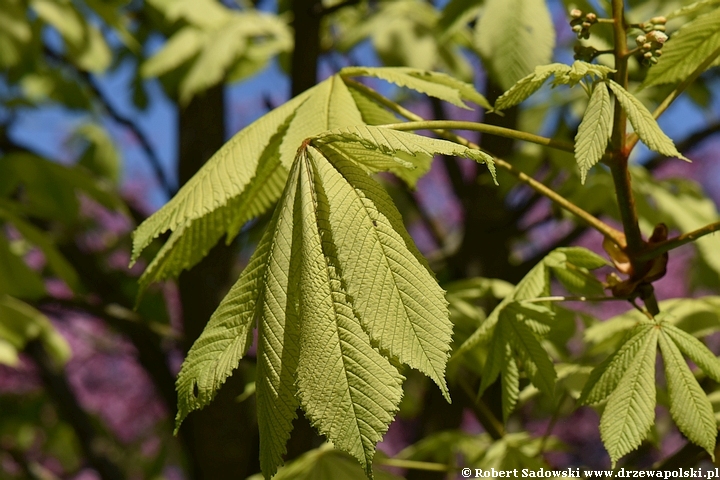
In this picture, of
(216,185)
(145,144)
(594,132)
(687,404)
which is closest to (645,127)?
(594,132)

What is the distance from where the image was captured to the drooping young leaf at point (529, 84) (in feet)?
1.91

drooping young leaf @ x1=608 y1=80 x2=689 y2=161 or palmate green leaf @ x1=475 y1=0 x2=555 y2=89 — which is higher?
palmate green leaf @ x1=475 y1=0 x2=555 y2=89

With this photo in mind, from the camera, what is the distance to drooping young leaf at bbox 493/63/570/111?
58 centimetres

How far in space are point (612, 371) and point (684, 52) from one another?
0.34 meters

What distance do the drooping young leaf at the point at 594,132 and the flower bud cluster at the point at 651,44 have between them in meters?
0.11

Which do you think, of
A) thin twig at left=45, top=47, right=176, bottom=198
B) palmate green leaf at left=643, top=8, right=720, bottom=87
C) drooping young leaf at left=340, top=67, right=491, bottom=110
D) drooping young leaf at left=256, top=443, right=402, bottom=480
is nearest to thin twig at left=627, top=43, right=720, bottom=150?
palmate green leaf at left=643, top=8, right=720, bottom=87

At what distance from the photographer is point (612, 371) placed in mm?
663

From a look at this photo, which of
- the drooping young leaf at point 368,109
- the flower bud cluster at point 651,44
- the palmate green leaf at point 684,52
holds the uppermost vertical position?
the drooping young leaf at point 368,109

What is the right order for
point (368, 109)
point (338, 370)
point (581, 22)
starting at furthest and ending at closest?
1. point (368, 109)
2. point (581, 22)
3. point (338, 370)

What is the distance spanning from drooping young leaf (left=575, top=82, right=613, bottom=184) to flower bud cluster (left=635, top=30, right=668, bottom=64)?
0.11 metres

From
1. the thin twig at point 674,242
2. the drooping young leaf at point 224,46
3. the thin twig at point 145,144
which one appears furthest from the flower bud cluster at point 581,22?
the thin twig at point 145,144

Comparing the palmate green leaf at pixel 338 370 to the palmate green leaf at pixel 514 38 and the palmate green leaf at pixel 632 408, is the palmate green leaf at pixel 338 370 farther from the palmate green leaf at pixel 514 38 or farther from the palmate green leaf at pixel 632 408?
the palmate green leaf at pixel 514 38

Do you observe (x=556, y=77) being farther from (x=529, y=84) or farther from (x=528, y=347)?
(x=528, y=347)

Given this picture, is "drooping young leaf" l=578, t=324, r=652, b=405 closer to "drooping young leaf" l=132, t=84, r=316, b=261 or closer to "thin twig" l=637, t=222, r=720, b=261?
"thin twig" l=637, t=222, r=720, b=261
